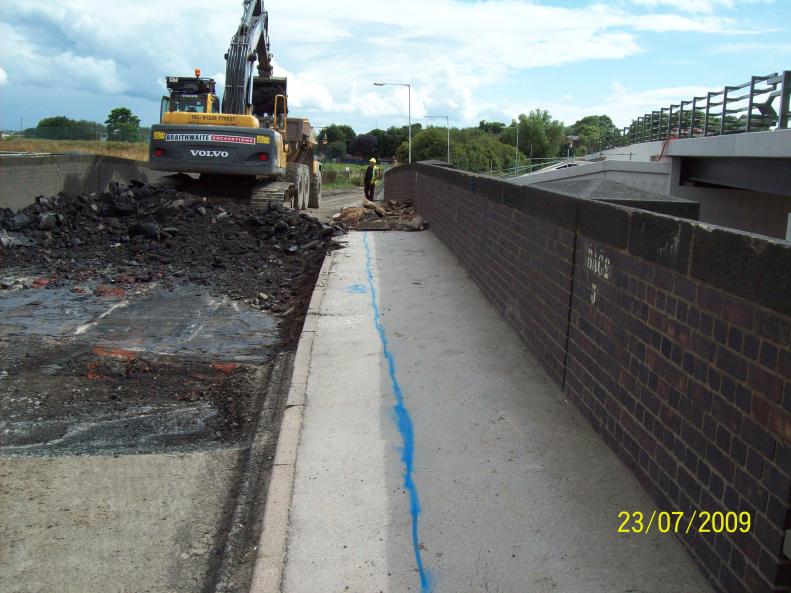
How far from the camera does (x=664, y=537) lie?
13.0ft

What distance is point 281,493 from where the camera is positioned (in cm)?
456

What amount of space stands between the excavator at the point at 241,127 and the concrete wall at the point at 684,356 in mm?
12460

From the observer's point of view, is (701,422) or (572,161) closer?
(701,422)

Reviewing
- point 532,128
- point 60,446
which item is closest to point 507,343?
point 60,446

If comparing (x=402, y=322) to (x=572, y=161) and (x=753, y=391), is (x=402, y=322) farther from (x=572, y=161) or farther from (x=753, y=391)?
(x=572, y=161)

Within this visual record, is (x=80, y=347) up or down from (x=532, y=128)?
down

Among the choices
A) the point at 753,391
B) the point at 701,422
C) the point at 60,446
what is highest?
the point at 753,391

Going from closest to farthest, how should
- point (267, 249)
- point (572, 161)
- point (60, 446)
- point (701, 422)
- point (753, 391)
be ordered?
point (753, 391) → point (701, 422) → point (60, 446) → point (267, 249) → point (572, 161)

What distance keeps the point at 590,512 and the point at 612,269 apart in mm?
1654

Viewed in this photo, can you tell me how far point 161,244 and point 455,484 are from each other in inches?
423

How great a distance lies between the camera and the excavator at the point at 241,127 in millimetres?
18250

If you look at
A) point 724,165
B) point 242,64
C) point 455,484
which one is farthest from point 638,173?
point 455,484
